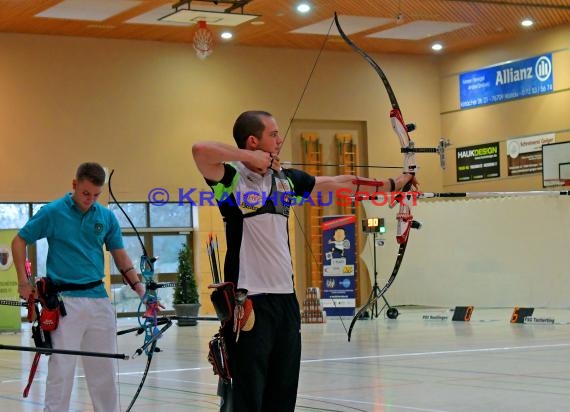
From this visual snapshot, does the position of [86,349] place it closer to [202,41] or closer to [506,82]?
[202,41]

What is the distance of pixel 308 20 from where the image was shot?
24.3 meters

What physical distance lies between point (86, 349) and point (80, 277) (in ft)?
1.48

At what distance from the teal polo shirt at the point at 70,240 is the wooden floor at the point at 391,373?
240 cm

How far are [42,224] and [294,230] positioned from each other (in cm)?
2099

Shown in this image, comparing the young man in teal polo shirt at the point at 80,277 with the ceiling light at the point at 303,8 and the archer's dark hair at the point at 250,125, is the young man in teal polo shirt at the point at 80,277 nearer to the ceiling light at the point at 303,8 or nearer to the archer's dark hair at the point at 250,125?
the archer's dark hair at the point at 250,125

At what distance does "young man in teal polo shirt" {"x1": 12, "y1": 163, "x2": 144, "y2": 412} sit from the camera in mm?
6121

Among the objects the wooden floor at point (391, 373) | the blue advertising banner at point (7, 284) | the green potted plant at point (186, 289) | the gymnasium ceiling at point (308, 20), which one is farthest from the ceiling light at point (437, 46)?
the blue advertising banner at point (7, 284)

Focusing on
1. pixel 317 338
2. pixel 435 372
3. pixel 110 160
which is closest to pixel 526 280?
pixel 317 338

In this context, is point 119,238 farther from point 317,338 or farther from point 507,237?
point 507,237

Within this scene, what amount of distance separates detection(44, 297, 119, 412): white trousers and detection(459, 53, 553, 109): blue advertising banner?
20.8 m

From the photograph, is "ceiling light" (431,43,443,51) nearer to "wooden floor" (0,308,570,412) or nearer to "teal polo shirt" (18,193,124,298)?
"wooden floor" (0,308,570,412)

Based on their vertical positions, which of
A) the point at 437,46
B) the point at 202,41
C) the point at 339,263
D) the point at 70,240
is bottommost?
the point at 339,263

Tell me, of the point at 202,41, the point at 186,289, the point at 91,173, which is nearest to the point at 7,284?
the point at 186,289

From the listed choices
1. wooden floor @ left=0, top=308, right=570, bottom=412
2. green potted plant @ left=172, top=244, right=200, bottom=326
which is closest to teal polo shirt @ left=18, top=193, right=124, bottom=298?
wooden floor @ left=0, top=308, right=570, bottom=412
